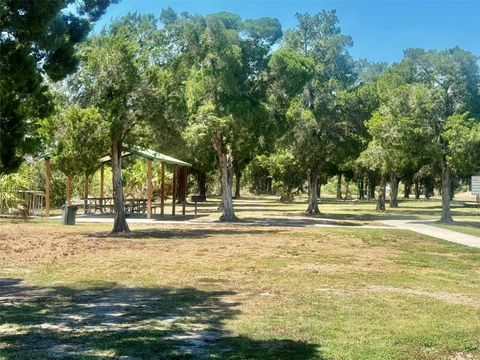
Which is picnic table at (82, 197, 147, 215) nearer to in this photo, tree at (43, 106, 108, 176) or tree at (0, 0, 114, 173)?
tree at (43, 106, 108, 176)

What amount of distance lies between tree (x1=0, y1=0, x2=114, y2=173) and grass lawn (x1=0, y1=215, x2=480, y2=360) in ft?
8.08

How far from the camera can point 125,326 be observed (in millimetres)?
6820

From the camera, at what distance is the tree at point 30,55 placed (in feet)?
22.8

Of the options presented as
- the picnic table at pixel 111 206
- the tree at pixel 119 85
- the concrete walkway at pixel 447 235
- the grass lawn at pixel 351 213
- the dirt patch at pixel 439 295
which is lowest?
the dirt patch at pixel 439 295

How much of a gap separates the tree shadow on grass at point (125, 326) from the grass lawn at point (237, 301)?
0.01 meters

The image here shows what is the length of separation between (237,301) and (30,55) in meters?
4.30

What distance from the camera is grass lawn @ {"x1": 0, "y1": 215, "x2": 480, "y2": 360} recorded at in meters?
5.97

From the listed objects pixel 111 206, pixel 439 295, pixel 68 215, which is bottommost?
pixel 439 295

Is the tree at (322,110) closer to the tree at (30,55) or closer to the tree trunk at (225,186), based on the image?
the tree trunk at (225,186)

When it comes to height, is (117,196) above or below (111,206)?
above

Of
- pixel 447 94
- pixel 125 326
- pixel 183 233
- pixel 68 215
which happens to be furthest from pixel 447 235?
pixel 125 326

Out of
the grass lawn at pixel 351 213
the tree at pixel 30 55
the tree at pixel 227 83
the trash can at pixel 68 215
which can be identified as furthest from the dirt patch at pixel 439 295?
the grass lawn at pixel 351 213

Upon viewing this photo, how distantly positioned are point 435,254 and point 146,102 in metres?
10.4

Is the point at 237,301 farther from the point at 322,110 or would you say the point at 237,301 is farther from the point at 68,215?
the point at 322,110
